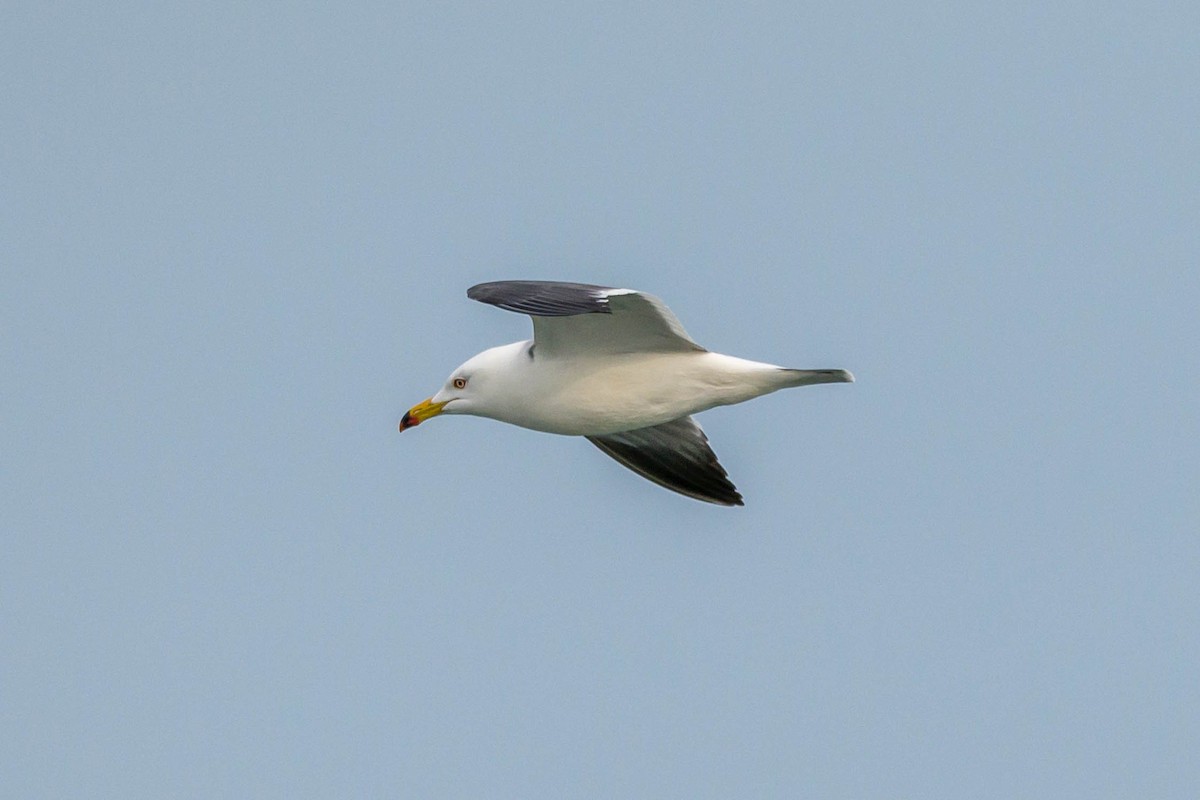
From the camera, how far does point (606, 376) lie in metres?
15.5

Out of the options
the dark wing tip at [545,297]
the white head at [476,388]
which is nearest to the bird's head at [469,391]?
the white head at [476,388]

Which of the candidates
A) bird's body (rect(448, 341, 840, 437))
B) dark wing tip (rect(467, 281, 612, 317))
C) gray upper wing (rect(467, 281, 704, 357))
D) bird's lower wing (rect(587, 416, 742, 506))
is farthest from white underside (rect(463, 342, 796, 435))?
bird's lower wing (rect(587, 416, 742, 506))

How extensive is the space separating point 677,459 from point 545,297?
436cm

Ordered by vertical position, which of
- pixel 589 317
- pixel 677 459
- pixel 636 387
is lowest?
pixel 677 459

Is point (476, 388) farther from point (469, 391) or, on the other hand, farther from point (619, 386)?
point (619, 386)

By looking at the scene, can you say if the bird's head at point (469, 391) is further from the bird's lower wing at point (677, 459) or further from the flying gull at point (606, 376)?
the bird's lower wing at point (677, 459)

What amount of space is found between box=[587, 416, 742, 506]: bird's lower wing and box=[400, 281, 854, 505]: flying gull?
6.36 ft

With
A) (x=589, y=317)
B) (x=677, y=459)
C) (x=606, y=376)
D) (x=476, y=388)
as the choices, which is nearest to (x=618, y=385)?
(x=606, y=376)

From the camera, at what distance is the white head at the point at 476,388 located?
1594 cm

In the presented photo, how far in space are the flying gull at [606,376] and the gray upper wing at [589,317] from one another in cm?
1

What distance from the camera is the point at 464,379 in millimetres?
16219

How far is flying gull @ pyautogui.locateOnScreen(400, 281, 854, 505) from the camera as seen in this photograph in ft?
49.7

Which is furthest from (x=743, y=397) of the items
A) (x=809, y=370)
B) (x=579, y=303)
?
(x=579, y=303)

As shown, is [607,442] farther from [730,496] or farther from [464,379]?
[464,379]
